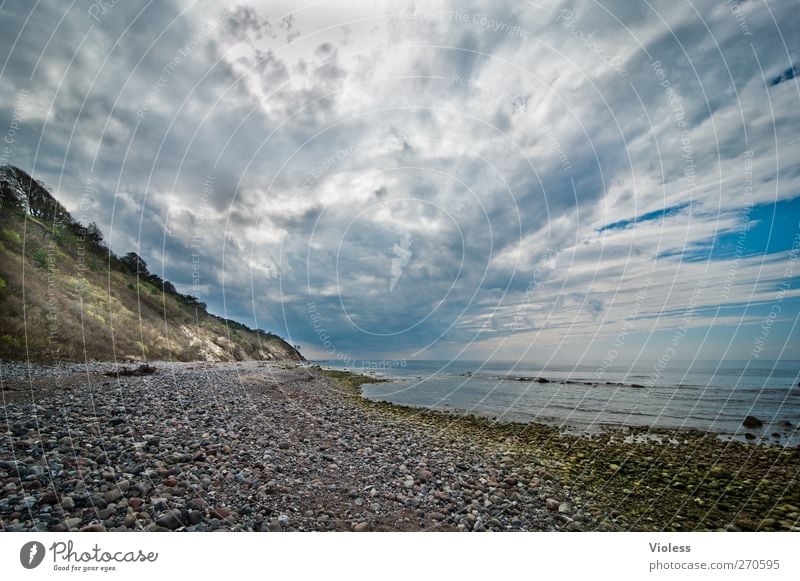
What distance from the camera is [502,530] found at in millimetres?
5008

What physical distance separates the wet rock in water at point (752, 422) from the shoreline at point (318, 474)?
4498 mm

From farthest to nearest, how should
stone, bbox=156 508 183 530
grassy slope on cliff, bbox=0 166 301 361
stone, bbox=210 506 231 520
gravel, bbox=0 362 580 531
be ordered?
grassy slope on cliff, bbox=0 166 301 361 < stone, bbox=210 506 231 520 < gravel, bbox=0 362 580 531 < stone, bbox=156 508 183 530

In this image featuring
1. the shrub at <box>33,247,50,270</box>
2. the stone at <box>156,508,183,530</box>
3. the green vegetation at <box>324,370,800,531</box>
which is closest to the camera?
the stone at <box>156,508,183,530</box>

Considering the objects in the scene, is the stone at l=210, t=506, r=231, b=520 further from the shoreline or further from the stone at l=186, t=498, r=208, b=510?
the stone at l=186, t=498, r=208, b=510

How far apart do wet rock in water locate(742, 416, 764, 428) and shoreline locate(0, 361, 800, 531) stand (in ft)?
14.8

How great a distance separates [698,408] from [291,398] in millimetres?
22266

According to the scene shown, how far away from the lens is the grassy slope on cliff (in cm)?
1571

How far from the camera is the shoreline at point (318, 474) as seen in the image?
455cm
